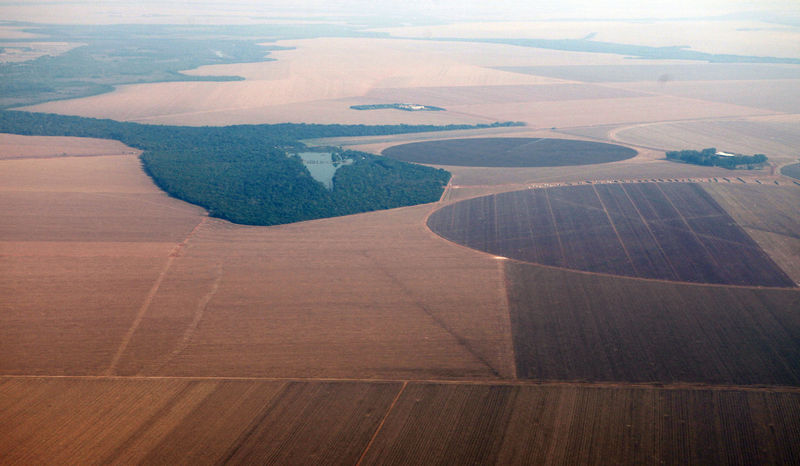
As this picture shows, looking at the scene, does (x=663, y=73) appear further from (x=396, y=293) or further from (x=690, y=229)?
(x=396, y=293)

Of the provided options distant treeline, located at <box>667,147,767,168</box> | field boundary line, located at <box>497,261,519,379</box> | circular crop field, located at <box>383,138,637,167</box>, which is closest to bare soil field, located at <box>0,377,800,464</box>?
field boundary line, located at <box>497,261,519,379</box>

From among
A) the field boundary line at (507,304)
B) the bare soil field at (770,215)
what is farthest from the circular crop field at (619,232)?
the field boundary line at (507,304)

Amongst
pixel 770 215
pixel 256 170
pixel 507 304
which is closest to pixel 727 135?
pixel 770 215

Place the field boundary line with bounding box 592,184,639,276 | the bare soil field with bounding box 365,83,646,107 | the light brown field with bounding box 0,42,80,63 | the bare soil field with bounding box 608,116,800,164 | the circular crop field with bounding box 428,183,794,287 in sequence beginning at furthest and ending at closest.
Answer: the light brown field with bounding box 0,42,80,63 → the bare soil field with bounding box 365,83,646,107 → the bare soil field with bounding box 608,116,800,164 → the field boundary line with bounding box 592,184,639,276 → the circular crop field with bounding box 428,183,794,287

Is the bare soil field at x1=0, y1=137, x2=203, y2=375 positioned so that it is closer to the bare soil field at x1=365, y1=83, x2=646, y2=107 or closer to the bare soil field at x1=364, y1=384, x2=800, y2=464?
the bare soil field at x1=364, y1=384, x2=800, y2=464

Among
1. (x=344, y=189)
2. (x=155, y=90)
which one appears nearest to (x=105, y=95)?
(x=155, y=90)

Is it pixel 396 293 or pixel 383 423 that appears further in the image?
pixel 396 293

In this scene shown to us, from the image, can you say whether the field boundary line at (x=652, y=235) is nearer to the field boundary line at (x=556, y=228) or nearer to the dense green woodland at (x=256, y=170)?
the field boundary line at (x=556, y=228)
